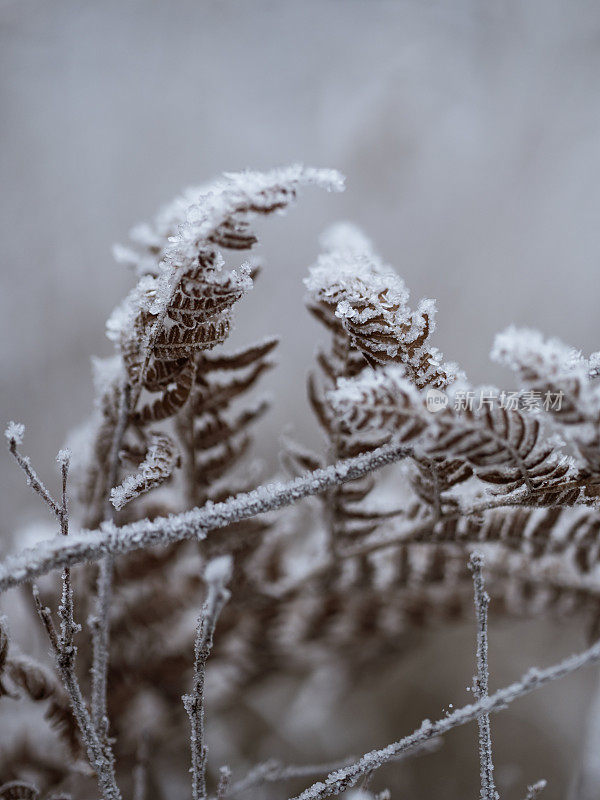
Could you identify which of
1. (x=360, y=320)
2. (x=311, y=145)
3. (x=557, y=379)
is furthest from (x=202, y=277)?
(x=311, y=145)

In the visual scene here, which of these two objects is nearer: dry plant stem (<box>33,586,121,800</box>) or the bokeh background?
dry plant stem (<box>33,586,121,800</box>)

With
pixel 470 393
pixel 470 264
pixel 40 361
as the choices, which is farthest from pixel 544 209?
pixel 470 393

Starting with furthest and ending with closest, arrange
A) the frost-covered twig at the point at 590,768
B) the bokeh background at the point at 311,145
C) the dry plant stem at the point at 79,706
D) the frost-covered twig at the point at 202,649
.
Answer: the bokeh background at the point at 311,145 < the frost-covered twig at the point at 590,768 < the dry plant stem at the point at 79,706 < the frost-covered twig at the point at 202,649

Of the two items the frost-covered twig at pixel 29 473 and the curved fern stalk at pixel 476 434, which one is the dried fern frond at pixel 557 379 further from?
the frost-covered twig at pixel 29 473

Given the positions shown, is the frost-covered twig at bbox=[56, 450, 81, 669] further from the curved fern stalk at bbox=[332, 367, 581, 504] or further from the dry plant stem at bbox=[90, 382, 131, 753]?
the curved fern stalk at bbox=[332, 367, 581, 504]

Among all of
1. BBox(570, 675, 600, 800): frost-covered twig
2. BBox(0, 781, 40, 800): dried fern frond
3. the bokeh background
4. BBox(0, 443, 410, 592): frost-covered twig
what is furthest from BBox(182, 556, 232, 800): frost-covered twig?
the bokeh background

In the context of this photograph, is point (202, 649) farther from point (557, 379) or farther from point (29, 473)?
point (557, 379)

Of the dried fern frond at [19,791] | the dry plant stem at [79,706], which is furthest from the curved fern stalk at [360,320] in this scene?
the dried fern frond at [19,791]
